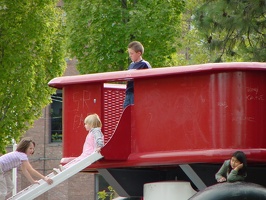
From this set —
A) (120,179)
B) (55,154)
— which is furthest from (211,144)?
(55,154)

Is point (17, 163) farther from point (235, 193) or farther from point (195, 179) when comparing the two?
point (235, 193)

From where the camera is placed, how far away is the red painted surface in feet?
37.7

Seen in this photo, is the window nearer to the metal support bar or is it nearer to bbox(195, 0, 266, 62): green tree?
bbox(195, 0, 266, 62): green tree

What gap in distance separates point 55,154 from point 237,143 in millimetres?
33902

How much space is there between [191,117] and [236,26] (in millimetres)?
9559

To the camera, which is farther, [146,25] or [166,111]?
[146,25]

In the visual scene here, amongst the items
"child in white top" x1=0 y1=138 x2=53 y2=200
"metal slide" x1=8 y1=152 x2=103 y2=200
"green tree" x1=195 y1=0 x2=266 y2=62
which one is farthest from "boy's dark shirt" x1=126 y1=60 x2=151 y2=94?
"green tree" x1=195 y1=0 x2=266 y2=62

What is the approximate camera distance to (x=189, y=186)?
480 inches

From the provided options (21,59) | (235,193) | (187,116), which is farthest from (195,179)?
(21,59)

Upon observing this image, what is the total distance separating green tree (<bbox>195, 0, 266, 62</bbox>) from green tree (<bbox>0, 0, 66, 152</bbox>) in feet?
18.8

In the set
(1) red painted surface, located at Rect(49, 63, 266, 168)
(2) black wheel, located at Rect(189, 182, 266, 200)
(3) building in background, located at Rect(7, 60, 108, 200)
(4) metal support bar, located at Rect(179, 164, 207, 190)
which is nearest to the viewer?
(2) black wheel, located at Rect(189, 182, 266, 200)

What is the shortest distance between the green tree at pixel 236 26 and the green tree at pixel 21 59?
572 cm

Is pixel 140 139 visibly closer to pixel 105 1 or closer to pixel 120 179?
pixel 120 179

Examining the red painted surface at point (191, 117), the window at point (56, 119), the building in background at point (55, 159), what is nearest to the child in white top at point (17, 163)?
the red painted surface at point (191, 117)
